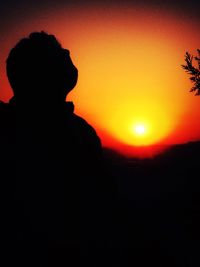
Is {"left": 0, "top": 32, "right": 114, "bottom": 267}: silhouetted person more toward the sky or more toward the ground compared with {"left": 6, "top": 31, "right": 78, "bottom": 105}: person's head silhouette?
more toward the ground

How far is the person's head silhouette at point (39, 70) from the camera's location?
1.65 m

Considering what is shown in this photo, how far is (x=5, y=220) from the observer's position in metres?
1.50

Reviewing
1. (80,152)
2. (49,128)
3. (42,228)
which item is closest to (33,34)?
(49,128)

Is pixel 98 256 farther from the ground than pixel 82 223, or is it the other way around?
pixel 82 223

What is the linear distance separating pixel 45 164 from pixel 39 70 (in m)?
0.51

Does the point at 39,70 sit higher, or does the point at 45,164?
the point at 39,70

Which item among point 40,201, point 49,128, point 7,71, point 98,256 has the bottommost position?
point 98,256

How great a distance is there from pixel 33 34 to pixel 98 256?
130 centimetres

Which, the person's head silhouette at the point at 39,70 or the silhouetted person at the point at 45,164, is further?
the person's head silhouette at the point at 39,70

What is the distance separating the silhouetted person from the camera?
1502 millimetres

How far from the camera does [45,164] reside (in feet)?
5.33

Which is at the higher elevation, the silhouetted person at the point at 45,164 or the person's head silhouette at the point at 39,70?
the person's head silhouette at the point at 39,70

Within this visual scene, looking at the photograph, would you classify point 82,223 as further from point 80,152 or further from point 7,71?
point 7,71

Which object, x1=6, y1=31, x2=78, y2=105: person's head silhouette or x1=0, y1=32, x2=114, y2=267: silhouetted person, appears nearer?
x1=0, y1=32, x2=114, y2=267: silhouetted person
